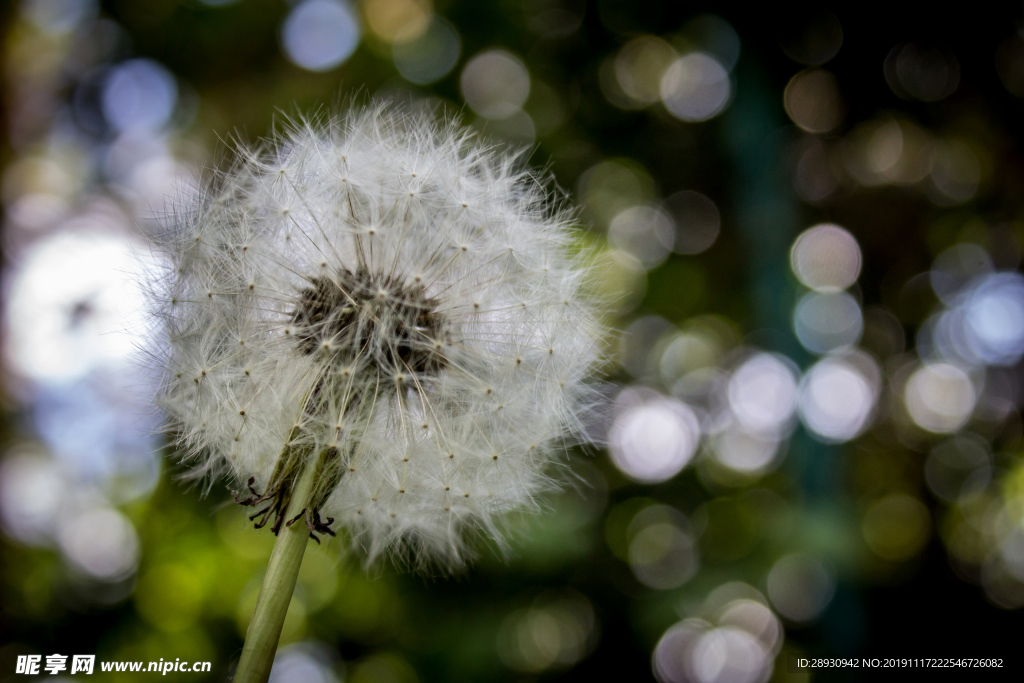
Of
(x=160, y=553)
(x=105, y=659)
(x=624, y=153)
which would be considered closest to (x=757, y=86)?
(x=624, y=153)

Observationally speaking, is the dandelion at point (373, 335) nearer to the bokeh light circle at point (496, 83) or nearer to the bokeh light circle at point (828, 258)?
the bokeh light circle at point (496, 83)

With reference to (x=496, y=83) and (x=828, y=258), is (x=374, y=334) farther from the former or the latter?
(x=828, y=258)

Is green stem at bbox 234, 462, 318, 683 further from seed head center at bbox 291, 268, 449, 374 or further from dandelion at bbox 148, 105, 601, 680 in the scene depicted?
seed head center at bbox 291, 268, 449, 374

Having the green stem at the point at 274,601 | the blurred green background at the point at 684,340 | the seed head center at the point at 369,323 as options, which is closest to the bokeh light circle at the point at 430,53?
the blurred green background at the point at 684,340

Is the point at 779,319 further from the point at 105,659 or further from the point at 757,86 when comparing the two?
the point at 105,659

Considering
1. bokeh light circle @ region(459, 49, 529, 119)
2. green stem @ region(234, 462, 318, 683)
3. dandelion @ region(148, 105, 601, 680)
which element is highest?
bokeh light circle @ region(459, 49, 529, 119)

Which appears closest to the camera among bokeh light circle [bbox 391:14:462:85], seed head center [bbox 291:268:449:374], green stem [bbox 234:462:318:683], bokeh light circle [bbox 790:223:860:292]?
green stem [bbox 234:462:318:683]

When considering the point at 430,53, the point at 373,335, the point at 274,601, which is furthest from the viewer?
the point at 430,53

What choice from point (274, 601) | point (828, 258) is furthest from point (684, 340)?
point (274, 601)

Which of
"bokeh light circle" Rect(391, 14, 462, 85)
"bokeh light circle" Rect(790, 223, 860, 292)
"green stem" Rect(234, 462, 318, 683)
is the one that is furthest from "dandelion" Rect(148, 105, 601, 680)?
"bokeh light circle" Rect(790, 223, 860, 292)
